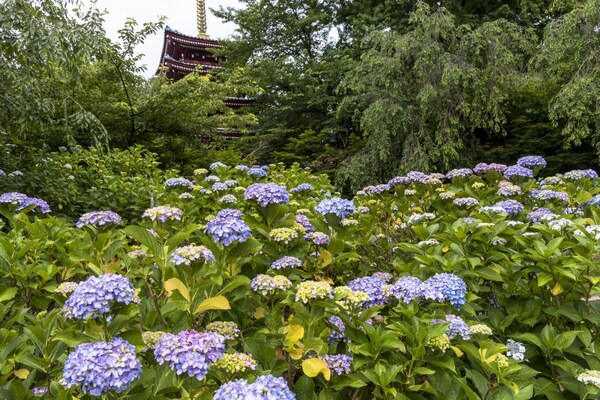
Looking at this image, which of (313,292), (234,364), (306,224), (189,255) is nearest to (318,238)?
(306,224)

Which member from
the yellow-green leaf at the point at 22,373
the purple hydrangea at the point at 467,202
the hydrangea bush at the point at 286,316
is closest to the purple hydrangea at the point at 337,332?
the hydrangea bush at the point at 286,316

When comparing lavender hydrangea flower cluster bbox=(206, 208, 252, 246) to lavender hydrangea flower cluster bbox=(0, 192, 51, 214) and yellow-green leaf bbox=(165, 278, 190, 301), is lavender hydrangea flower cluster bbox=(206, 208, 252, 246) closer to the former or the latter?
yellow-green leaf bbox=(165, 278, 190, 301)

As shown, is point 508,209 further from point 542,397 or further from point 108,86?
point 108,86

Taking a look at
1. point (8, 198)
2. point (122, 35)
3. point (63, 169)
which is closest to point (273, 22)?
point (122, 35)

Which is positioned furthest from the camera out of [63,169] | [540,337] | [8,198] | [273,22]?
[273,22]

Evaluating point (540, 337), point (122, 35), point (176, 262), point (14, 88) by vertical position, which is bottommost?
point (540, 337)

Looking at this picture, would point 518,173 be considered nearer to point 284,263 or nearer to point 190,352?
point 284,263

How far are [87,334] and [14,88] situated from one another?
12.5 ft

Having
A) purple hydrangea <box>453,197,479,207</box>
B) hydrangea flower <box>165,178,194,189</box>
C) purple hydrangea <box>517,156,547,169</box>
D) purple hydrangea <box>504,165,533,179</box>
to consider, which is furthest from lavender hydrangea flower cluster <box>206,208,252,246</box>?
purple hydrangea <box>517,156,547,169</box>

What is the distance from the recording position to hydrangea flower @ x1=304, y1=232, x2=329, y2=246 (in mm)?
1785

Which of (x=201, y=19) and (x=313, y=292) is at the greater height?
(x=201, y=19)

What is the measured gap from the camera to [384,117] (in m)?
6.79

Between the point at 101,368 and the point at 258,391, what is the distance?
1.05 ft

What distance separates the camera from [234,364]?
983mm
